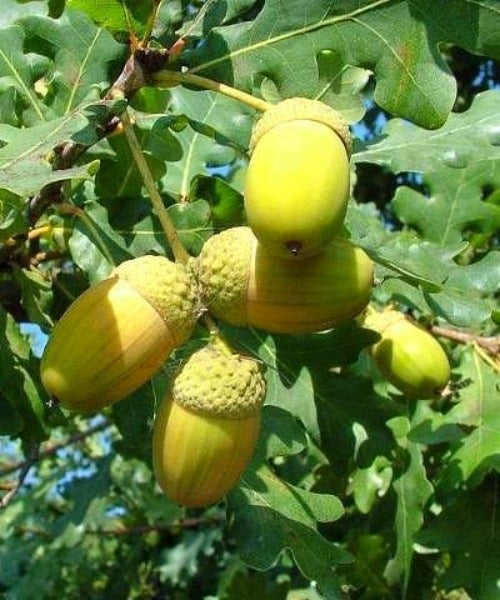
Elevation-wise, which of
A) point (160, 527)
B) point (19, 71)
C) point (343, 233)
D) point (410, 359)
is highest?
point (19, 71)

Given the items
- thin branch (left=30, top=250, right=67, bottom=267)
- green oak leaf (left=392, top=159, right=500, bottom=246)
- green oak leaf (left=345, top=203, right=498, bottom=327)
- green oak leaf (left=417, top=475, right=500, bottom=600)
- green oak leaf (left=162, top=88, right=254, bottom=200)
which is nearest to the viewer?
green oak leaf (left=345, top=203, right=498, bottom=327)

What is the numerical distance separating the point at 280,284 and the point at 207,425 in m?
0.17

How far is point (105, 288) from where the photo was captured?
1146 millimetres

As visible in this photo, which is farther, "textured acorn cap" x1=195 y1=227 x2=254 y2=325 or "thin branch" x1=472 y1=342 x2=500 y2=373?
"thin branch" x1=472 y1=342 x2=500 y2=373

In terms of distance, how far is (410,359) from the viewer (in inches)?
67.9

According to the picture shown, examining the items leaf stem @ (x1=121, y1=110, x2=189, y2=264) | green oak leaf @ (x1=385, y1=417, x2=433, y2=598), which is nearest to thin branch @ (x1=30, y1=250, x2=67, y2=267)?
leaf stem @ (x1=121, y1=110, x2=189, y2=264)

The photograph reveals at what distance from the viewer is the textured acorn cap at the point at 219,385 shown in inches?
43.6

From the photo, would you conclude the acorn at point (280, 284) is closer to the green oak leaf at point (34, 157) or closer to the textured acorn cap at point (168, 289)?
the textured acorn cap at point (168, 289)

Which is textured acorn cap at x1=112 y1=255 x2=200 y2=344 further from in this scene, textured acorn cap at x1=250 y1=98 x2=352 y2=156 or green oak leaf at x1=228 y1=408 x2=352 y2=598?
green oak leaf at x1=228 y1=408 x2=352 y2=598

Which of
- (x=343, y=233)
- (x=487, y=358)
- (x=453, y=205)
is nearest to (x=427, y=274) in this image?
(x=343, y=233)

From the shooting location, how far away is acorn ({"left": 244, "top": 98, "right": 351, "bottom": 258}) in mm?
998

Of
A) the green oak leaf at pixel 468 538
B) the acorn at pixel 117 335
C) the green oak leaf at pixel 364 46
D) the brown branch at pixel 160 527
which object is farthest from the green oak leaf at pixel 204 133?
the brown branch at pixel 160 527

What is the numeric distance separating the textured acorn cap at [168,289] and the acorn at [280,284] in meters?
0.02

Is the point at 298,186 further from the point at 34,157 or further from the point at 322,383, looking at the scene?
the point at 322,383
